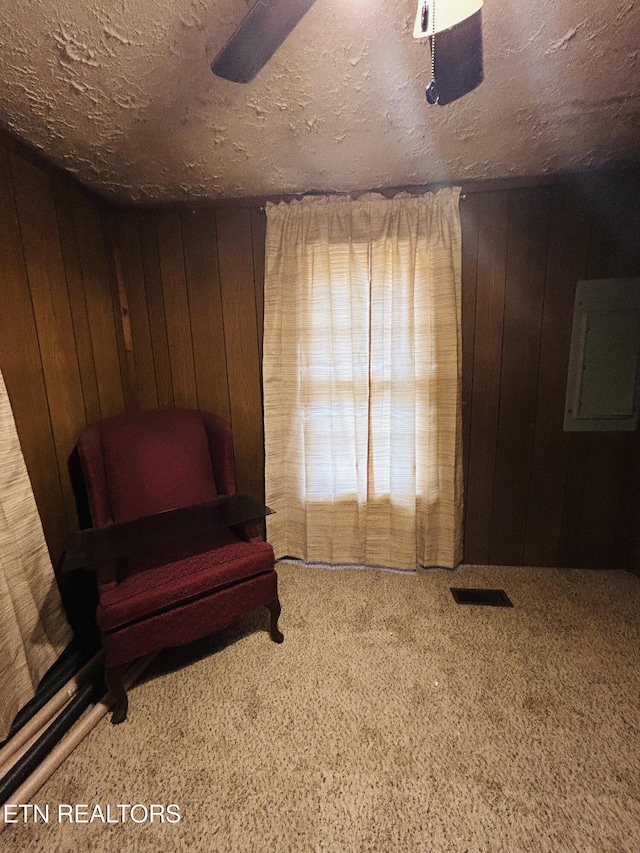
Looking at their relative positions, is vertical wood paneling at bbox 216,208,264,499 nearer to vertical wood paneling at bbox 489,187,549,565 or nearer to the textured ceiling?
the textured ceiling

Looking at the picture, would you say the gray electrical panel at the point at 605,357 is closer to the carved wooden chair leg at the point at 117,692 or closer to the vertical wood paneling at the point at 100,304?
the carved wooden chair leg at the point at 117,692

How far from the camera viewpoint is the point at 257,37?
817 mm

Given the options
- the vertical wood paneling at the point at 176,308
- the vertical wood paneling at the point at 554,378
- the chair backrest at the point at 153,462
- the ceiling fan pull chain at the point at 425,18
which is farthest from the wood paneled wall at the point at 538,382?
the vertical wood paneling at the point at 176,308

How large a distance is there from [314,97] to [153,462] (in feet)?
5.42

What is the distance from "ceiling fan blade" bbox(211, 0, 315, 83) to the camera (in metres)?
0.76

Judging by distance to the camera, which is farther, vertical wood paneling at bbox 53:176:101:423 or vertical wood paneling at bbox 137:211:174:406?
vertical wood paneling at bbox 137:211:174:406

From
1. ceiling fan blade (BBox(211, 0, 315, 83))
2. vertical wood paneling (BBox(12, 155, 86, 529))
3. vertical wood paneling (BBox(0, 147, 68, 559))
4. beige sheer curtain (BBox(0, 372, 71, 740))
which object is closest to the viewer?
ceiling fan blade (BBox(211, 0, 315, 83))

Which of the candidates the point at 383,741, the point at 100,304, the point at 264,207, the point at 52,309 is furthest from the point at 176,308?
the point at 383,741

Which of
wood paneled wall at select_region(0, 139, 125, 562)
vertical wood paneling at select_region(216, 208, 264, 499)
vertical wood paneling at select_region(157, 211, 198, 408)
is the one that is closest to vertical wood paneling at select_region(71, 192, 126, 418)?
wood paneled wall at select_region(0, 139, 125, 562)

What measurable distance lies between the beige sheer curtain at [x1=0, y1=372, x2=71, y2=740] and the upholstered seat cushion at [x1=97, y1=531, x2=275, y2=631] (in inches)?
12.7

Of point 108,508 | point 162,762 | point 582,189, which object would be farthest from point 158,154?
point 162,762

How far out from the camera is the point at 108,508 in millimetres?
1687

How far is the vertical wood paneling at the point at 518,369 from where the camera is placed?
1.89 meters

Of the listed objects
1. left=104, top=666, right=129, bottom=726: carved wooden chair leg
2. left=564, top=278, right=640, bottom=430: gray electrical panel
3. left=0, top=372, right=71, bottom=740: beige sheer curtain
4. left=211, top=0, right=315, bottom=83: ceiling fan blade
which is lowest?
left=104, top=666, right=129, bottom=726: carved wooden chair leg
